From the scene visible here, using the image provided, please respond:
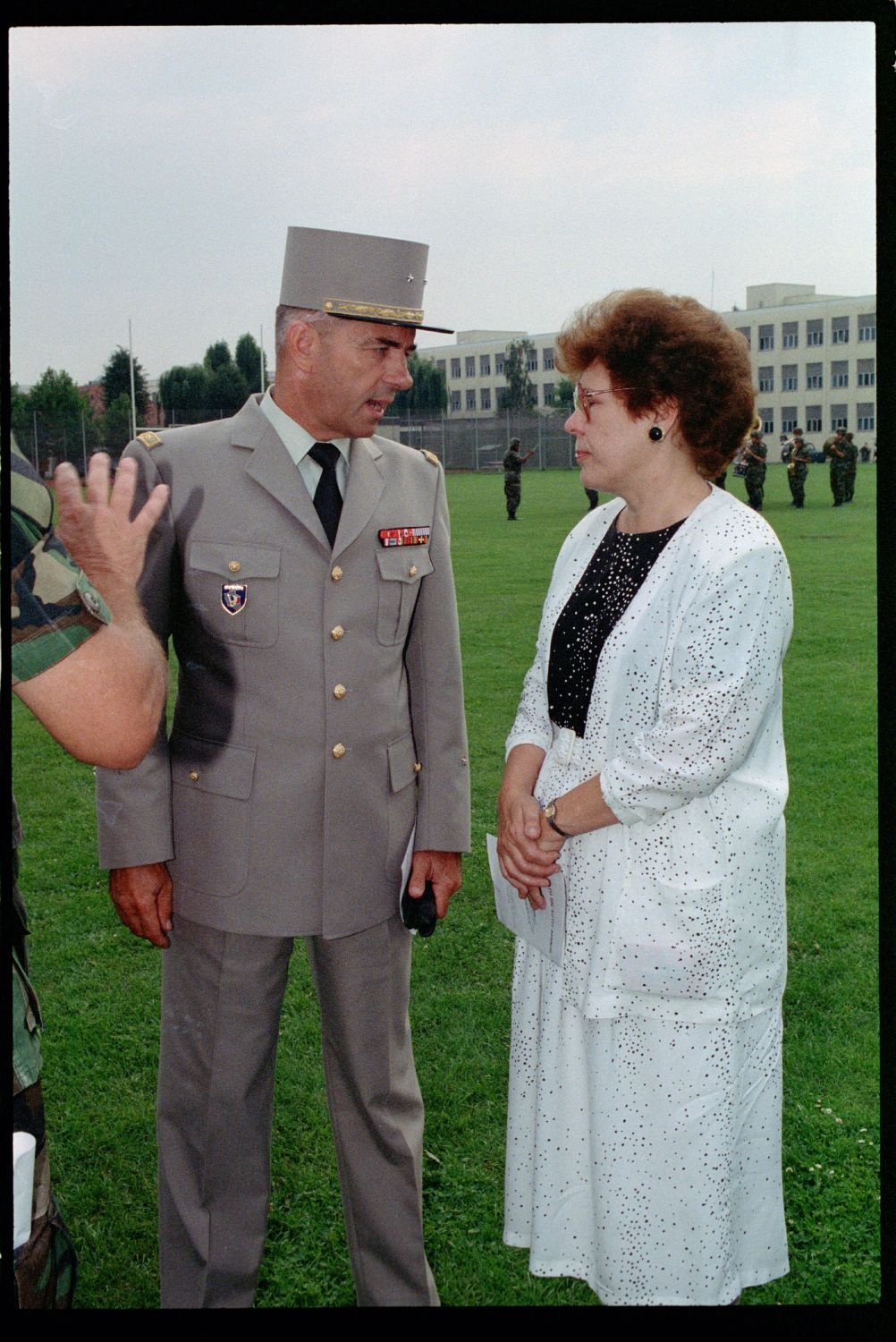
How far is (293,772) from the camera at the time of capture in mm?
2549

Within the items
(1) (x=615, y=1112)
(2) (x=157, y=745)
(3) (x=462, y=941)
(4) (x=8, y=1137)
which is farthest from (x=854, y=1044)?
(4) (x=8, y=1137)

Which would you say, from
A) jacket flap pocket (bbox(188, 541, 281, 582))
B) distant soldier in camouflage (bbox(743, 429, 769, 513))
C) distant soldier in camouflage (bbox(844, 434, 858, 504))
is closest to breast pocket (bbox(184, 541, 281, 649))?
jacket flap pocket (bbox(188, 541, 281, 582))

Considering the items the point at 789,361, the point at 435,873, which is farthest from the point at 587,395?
the point at 435,873

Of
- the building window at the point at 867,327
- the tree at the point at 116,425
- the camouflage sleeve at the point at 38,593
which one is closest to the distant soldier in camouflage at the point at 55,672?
the camouflage sleeve at the point at 38,593

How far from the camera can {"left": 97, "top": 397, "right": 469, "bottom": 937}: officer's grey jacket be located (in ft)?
8.12

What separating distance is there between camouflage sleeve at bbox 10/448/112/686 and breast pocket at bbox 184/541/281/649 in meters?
0.69

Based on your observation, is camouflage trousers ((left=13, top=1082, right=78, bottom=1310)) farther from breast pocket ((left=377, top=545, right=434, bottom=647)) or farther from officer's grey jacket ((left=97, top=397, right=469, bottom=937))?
breast pocket ((left=377, top=545, right=434, bottom=647))

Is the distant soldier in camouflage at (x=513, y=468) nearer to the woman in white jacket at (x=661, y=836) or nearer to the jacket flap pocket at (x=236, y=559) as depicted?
the woman in white jacket at (x=661, y=836)

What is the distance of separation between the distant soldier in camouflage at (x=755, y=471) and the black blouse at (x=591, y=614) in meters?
0.36

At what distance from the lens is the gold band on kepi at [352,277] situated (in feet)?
8.12

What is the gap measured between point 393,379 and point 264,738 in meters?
0.74

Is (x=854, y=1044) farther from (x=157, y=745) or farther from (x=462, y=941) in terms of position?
(x=157, y=745)

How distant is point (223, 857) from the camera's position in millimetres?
2547

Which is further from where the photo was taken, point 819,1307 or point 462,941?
point 462,941
